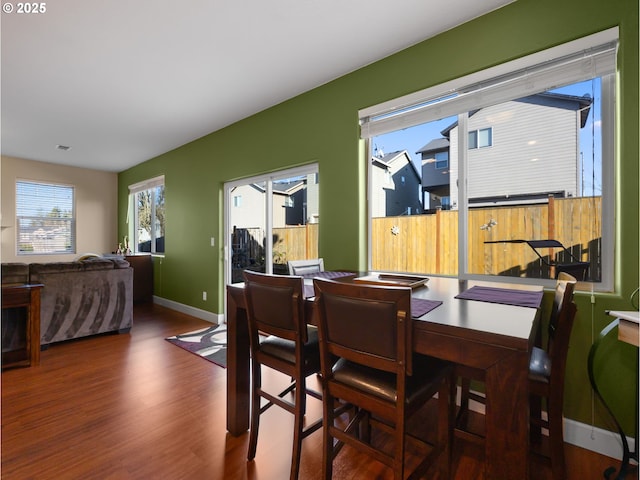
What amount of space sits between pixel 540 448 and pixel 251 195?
11.8 feet

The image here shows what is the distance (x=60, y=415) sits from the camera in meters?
1.99

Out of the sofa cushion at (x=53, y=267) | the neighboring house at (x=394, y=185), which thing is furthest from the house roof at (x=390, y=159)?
the sofa cushion at (x=53, y=267)

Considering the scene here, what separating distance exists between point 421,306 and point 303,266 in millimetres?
1289

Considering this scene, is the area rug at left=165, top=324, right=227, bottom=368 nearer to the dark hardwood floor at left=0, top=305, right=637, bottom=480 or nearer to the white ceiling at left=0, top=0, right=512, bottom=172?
the dark hardwood floor at left=0, top=305, right=637, bottom=480

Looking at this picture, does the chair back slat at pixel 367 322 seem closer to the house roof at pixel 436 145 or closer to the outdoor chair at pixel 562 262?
the outdoor chair at pixel 562 262

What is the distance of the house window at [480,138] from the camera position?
2.19 meters

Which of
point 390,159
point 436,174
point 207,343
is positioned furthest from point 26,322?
point 436,174

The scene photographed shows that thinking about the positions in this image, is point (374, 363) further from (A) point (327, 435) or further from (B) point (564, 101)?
(B) point (564, 101)

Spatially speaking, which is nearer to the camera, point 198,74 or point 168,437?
point 168,437

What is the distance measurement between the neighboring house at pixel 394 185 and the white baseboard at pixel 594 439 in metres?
1.66

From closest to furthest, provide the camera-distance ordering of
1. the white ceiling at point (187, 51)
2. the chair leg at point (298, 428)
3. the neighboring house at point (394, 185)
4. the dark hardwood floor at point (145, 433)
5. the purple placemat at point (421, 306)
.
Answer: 1. the purple placemat at point (421, 306)
2. the chair leg at point (298, 428)
3. the dark hardwood floor at point (145, 433)
4. the white ceiling at point (187, 51)
5. the neighboring house at point (394, 185)

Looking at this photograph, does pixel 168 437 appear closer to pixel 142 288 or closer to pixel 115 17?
pixel 115 17

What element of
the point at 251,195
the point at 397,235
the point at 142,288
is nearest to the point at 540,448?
the point at 397,235

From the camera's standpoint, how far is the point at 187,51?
2.43 metres
